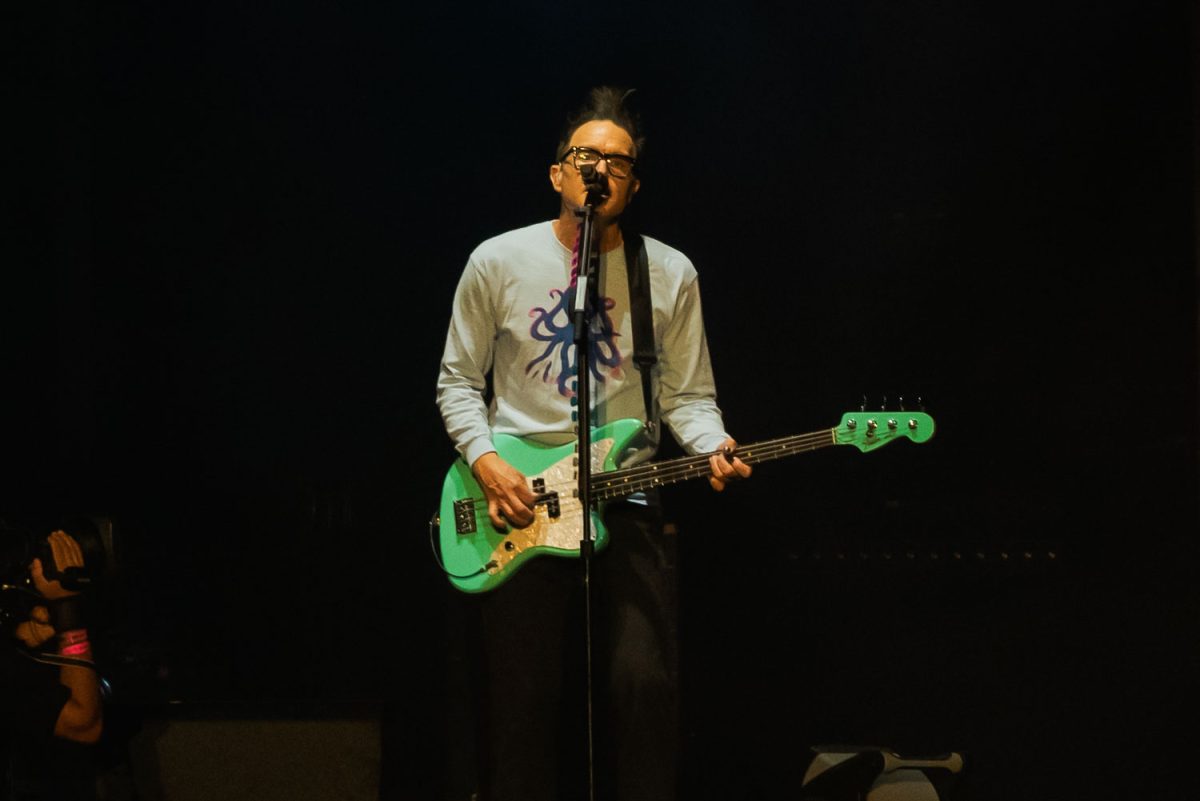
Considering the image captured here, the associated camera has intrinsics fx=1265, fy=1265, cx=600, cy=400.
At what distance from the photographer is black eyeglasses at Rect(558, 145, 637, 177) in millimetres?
3174

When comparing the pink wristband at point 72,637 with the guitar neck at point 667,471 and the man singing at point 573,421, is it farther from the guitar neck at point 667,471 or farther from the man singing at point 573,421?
the guitar neck at point 667,471

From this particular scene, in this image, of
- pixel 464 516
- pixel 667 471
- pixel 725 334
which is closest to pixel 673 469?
pixel 667 471

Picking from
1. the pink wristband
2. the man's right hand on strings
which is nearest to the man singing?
the man's right hand on strings

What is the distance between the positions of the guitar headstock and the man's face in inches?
31.4

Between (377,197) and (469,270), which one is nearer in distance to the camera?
(469,270)

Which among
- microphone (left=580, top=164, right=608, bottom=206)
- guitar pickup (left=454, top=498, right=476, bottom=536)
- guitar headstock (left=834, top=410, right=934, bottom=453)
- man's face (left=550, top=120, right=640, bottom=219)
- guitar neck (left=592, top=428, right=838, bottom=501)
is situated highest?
man's face (left=550, top=120, right=640, bottom=219)

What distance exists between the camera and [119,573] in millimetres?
3223

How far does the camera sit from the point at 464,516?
320cm

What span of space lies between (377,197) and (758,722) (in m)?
2.14

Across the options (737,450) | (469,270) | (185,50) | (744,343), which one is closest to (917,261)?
(744,343)

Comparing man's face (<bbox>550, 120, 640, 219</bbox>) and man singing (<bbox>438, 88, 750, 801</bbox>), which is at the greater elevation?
man's face (<bbox>550, 120, 640, 219</bbox>)

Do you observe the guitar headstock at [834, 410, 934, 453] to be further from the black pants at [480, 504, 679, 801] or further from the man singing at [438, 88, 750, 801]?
the black pants at [480, 504, 679, 801]

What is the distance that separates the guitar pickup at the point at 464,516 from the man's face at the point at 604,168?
0.80m

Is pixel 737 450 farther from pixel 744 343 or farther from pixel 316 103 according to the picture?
pixel 316 103
